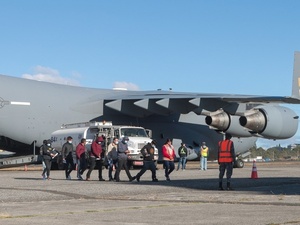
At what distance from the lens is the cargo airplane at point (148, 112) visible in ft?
115

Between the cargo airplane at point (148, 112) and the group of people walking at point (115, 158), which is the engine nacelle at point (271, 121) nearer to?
the cargo airplane at point (148, 112)

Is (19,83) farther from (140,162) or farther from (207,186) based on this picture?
(207,186)

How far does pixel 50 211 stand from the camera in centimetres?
1253

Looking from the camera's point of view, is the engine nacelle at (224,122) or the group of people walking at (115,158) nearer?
the group of people walking at (115,158)

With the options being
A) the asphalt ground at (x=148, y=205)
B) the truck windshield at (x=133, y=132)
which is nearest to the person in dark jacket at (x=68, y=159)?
the asphalt ground at (x=148, y=205)

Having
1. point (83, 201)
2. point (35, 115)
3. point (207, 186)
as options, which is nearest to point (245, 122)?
point (35, 115)

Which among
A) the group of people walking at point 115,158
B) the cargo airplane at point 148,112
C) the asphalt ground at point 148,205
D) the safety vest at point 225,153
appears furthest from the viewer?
the cargo airplane at point 148,112

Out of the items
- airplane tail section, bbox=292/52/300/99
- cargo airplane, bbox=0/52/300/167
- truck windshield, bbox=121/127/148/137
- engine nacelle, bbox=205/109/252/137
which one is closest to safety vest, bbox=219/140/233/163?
airplane tail section, bbox=292/52/300/99

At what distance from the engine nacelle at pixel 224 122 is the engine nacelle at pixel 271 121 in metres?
0.84

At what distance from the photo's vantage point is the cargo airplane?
35.1m

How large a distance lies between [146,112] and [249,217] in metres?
27.3

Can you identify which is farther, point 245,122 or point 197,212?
point 245,122

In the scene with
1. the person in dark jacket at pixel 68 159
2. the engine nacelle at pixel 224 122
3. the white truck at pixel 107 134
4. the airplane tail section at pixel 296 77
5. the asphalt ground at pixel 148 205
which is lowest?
the asphalt ground at pixel 148 205

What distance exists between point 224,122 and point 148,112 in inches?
201
